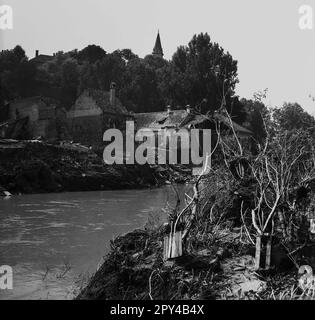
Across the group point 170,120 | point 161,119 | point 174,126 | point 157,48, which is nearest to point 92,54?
point 157,48

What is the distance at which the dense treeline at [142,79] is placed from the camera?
6209cm

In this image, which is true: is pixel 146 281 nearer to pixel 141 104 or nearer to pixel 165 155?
pixel 165 155

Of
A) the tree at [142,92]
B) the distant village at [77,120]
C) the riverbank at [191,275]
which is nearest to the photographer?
the riverbank at [191,275]

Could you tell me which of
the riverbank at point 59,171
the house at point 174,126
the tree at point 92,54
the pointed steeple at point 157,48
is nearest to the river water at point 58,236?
the riverbank at point 59,171

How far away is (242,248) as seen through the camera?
355 inches

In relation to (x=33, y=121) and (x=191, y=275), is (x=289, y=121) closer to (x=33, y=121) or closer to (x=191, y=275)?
(x=33, y=121)

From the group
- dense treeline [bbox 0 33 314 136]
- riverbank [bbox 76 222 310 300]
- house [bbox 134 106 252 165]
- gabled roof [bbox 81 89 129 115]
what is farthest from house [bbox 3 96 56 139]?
riverbank [bbox 76 222 310 300]

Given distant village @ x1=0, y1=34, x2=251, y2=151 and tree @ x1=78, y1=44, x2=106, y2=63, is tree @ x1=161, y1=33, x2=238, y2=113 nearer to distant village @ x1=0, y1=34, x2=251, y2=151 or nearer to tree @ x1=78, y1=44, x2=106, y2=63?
distant village @ x1=0, y1=34, x2=251, y2=151

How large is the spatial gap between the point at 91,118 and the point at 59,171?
1484 centimetres

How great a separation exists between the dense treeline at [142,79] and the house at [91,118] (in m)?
9.81

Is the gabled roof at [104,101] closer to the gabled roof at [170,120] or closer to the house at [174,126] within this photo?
the gabled roof at [170,120]

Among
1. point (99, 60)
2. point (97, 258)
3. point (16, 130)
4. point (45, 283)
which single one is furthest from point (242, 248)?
point (99, 60)

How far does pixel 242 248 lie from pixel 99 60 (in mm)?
70621

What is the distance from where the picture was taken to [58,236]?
17.2 metres
